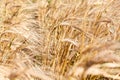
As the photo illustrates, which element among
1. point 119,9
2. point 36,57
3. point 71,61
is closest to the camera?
point 71,61

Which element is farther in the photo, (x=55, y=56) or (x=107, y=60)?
(x=55, y=56)

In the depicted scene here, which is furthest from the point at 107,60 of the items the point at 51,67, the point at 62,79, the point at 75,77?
the point at 51,67

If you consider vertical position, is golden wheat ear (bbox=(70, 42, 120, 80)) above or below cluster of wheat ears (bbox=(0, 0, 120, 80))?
below

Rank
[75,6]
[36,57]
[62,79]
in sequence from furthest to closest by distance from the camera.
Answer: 1. [75,6]
2. [36,57]
3. [62,79]

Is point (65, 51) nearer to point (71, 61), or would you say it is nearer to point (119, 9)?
point (71, 61)

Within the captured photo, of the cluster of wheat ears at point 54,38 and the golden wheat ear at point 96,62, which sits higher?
the cluster of wheat ears at point 54,38

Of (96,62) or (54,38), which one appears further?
(54,38)

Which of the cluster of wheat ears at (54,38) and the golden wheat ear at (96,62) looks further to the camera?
the cluster of wheat ears at (54,38)

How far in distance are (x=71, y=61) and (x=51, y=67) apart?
0.15 m

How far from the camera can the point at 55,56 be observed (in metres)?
1.68

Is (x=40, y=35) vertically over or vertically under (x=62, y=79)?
over

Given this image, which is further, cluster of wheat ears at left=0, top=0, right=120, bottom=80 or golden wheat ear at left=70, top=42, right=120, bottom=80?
cluster of wheat ears at left=0, top=0, right=120, bottom=80

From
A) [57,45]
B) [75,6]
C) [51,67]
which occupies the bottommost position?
[51,67]

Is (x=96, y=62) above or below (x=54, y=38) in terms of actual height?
below
